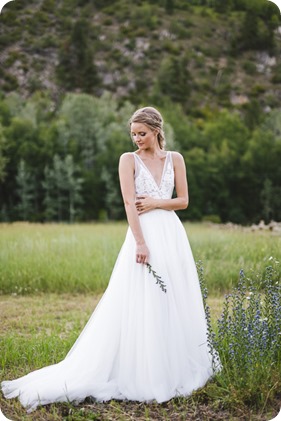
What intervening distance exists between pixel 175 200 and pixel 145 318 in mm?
915

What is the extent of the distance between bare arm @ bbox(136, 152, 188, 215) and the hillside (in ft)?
53.5

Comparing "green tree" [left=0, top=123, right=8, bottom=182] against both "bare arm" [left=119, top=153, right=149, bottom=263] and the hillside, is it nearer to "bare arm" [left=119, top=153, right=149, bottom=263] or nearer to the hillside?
the hillside

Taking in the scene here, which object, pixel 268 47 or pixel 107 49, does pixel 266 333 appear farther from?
pixel 107 49

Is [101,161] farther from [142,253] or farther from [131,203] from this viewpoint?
[142,253]

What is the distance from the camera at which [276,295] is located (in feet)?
12.9

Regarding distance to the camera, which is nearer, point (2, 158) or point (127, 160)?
point (127, 160)

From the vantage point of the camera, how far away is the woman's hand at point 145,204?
3.94 m

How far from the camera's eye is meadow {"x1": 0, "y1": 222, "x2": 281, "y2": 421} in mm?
3715

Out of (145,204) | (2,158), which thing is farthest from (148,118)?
(2,158)

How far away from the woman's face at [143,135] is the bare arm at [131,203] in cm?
14

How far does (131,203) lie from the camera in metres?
3.90

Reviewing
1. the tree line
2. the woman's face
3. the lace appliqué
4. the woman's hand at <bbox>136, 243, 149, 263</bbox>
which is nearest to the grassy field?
the woman's hand at <bbox>136, 243, 149, 263</bbox>

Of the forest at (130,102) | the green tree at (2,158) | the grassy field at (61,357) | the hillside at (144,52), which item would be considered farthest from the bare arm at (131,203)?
the green tree at (2,158)

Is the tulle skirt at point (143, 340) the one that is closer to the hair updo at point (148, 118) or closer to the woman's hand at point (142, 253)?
the woman's hand at point (142, 253)
